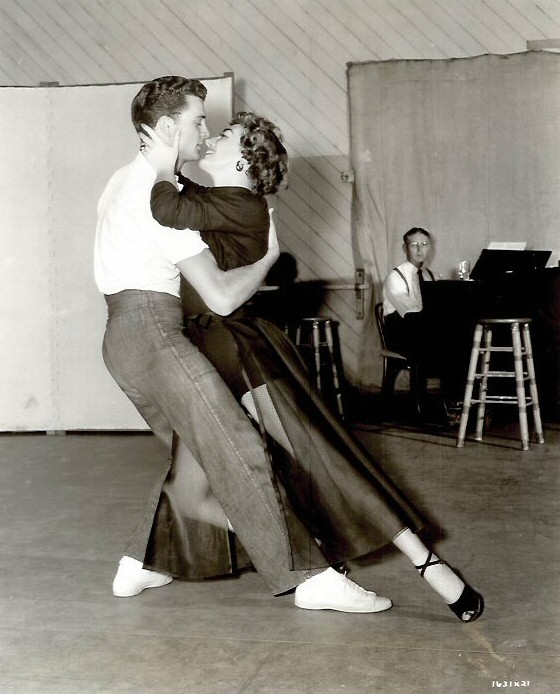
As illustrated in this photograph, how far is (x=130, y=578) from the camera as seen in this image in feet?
9.21

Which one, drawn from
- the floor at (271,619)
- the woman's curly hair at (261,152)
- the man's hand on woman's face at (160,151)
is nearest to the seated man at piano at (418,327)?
the floor at (271,619)

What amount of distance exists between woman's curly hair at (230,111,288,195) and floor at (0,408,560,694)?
4.39ft

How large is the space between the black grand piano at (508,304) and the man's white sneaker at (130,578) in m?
3.37

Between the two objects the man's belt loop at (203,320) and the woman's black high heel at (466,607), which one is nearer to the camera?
the woman's black high heel at (466,607)

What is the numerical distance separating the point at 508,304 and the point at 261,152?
131 inches

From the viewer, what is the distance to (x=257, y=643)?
93.8 inches

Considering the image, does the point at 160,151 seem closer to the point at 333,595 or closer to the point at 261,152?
the point at 261,152

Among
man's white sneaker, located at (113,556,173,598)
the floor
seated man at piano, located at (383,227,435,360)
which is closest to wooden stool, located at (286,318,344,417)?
seated man at piano, located at (383,227,435,360)

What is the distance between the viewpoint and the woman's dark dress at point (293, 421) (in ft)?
8.32

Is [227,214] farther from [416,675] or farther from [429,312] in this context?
[429,312]

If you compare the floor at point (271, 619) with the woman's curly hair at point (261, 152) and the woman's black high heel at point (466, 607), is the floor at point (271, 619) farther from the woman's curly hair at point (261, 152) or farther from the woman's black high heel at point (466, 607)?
the woman's curly hair at point (261, 152)

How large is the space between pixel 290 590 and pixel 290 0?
5513mm

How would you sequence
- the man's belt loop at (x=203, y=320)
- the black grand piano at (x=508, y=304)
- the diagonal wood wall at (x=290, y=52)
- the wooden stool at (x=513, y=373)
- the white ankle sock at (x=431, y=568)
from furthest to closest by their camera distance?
the diagonal wood wall at (x=290, y=52), the black grand piano at (x=508, y=304), the wooden stool at (x=513, y=373), the man's belt loop at (x=203, y=320), the white ankle sock at (x=431, y=568)

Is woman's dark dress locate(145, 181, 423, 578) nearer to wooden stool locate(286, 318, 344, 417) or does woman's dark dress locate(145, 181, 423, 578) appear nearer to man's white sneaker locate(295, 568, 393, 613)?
man's white sneaker locate(295, 568, 393, 613)
